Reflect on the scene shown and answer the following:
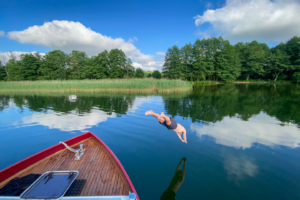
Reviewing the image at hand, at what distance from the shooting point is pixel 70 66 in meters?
48.2

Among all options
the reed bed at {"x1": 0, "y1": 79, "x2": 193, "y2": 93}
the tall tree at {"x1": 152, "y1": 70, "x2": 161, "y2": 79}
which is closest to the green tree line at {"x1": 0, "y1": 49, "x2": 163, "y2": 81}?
the tall tree at {"x1": 152, "y1": 70, "x2": 161, "y2": 79}

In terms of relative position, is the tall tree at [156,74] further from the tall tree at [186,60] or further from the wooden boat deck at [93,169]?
the wooden boat deck at [93,169]

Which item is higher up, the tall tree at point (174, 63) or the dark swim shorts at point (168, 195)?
the tall tree at point (174, 63)

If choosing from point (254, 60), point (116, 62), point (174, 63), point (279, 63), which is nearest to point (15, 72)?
point (116, 62)

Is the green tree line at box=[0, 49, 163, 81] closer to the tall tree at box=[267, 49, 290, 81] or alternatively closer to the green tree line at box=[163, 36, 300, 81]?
the green tree line at box=[163, 36, 300, 81]

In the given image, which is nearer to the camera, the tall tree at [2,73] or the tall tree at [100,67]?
the tall tree at [100,67]

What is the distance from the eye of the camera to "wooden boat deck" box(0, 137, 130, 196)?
2889mm

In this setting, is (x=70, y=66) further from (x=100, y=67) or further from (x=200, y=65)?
(x=200, y=65)

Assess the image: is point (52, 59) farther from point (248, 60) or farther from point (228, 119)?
point (248, 60)

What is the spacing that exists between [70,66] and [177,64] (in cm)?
3773

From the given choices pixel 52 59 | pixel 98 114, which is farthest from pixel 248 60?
pixel 52 59

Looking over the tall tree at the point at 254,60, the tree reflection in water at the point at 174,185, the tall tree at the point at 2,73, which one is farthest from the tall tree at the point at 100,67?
the tall tree at the point at 254,60

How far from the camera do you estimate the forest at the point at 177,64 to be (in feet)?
147

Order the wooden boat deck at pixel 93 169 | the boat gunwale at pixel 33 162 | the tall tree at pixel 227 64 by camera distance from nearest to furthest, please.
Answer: the wooden boat deck at pixel 93 169, the boat gunwale at pixel 33 162, the tall tree at pixel 227 64
